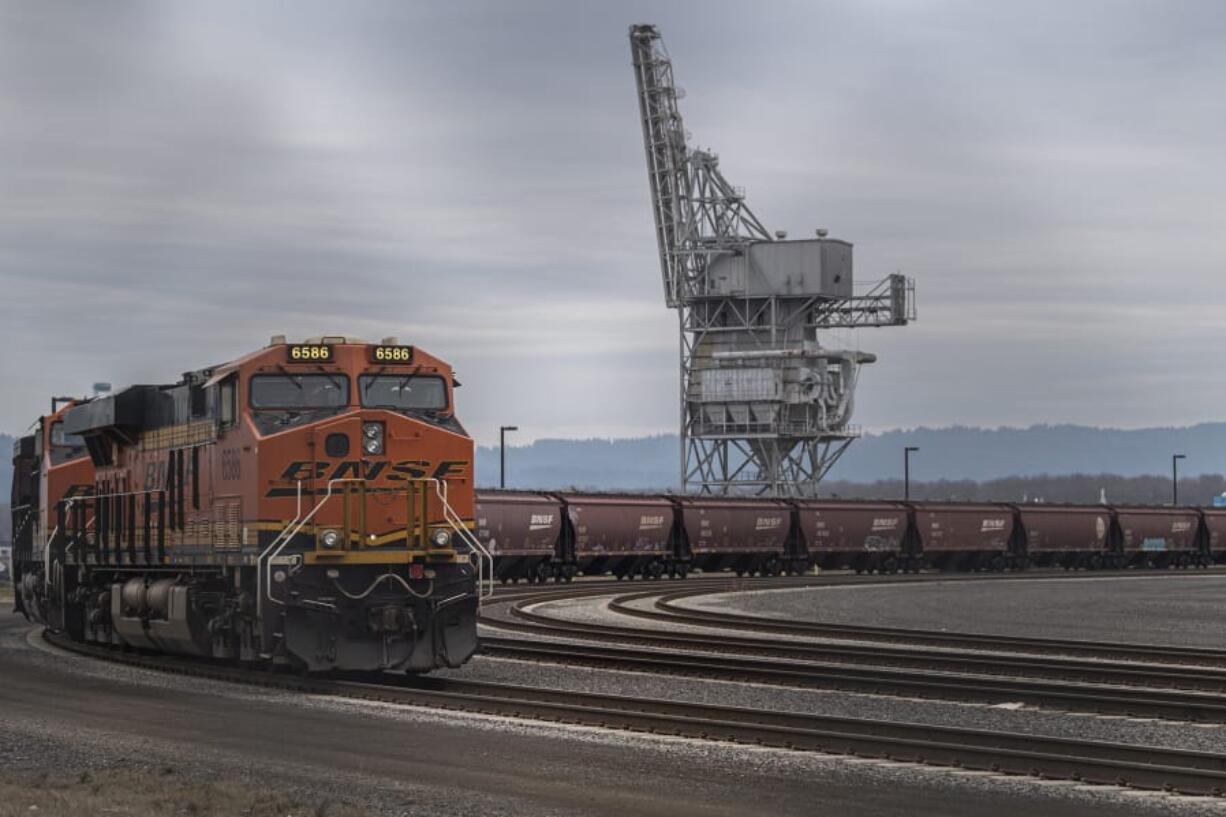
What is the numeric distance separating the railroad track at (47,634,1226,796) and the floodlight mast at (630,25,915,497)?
82898 mm

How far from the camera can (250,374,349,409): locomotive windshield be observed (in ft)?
74.7

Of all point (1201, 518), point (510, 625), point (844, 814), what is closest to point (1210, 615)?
point (510, 625)

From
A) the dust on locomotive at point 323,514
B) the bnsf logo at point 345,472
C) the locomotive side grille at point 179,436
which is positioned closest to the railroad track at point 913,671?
the dust on locomotive at point 323,514

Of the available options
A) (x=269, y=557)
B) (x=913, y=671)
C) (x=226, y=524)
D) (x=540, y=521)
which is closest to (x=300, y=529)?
(x=269, y=557)

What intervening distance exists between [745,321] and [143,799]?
305ft

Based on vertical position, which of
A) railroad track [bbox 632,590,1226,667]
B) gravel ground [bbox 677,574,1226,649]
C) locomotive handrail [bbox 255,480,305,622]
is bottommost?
gravel ground [bbox 677,574,1226,649]

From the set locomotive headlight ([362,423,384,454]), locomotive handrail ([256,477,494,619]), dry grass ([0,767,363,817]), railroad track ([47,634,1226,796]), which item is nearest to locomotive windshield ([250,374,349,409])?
locomotive headlight ([362,423,384,454])

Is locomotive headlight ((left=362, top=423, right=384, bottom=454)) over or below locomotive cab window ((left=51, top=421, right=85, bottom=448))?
below

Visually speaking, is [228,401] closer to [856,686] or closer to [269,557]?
[269,557]

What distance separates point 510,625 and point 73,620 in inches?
343

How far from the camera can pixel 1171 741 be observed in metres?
17.3

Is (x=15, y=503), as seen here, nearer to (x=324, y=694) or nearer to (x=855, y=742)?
(x=324, y=694)

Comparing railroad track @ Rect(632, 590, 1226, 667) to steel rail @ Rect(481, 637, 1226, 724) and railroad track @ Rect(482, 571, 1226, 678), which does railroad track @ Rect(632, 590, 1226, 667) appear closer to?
railroad track @ Rect(482, 571, 1226, 678)

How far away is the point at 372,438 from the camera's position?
885 inches
